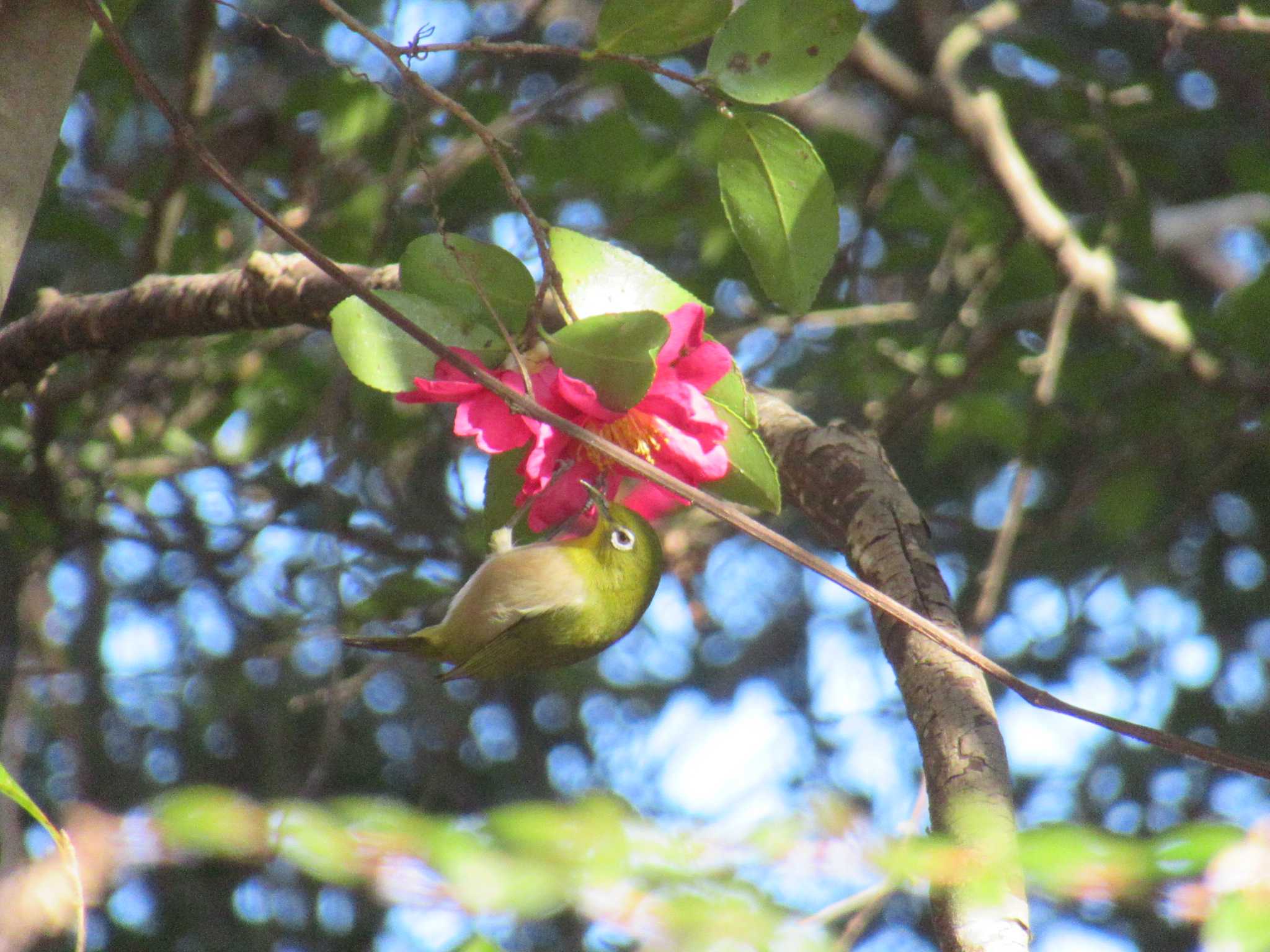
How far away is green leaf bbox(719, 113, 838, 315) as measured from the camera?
1.38 metres

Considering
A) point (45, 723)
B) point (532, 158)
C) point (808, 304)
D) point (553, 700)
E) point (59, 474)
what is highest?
point (532, 158)

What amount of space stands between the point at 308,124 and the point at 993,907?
3.03 meters

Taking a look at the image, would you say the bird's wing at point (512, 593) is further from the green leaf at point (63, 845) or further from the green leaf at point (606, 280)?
the green leaf at point (63, 845)

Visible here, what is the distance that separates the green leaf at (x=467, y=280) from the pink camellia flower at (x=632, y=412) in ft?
0.18

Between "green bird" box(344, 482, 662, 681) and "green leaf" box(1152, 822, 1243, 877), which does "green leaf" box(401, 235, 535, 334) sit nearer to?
"green bird" box(344, 482, 662, 681)

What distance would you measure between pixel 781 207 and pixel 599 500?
1.31 ft

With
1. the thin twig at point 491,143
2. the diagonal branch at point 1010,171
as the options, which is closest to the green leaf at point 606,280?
the thin twig at point 491,143

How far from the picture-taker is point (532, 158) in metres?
2.83

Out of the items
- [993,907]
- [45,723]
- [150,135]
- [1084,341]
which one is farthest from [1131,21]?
[45,723]

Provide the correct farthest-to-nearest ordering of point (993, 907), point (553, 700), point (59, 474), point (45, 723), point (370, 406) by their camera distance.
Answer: point (553, 700) < point (45, 723) < point (370, 406) < point (59, 474) < point (993, 907)

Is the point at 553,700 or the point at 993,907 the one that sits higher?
the point at 993,907

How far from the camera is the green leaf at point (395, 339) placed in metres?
1.25

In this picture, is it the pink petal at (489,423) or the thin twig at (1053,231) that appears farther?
the thin twig at (1053,231)

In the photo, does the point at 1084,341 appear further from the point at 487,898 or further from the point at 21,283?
the point at 487,898
